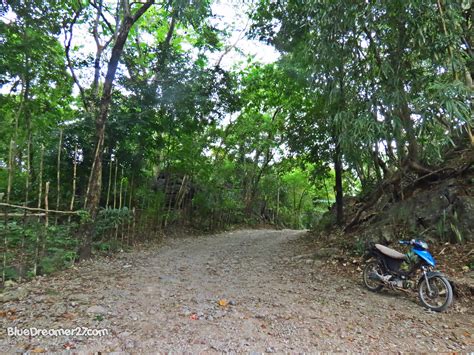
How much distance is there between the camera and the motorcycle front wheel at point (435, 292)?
152 inches

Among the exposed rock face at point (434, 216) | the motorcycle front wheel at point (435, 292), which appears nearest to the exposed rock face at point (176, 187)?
the exposed rock face at point (434, 216)

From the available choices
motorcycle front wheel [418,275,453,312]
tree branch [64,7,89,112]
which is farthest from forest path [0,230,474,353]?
tree branch [64,7,89,112]

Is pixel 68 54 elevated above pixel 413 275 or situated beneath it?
elevated above

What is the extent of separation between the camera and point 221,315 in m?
3.43

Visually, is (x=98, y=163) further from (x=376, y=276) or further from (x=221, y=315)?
(x=376, y=276)

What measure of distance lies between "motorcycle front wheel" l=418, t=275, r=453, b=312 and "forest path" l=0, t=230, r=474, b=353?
16 cm

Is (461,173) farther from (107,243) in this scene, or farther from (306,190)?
(306,190)

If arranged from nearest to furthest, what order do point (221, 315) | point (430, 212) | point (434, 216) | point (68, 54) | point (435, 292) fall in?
point (221, 315) < point (435, 292) < point (434, 216) < point (430, 212) < point (68, 54)

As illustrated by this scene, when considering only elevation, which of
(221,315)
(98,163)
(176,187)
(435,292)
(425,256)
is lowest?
(221,315)

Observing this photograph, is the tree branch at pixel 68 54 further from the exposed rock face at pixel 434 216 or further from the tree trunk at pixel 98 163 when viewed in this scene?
the exposed rock face at pixel 434 216

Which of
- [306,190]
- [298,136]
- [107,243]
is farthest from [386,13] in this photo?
[306,190]

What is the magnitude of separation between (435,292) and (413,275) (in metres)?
0.66

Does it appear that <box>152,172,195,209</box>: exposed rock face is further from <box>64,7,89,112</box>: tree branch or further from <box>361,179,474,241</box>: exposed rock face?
<box>361,179,474,241</box>: exposed rock face

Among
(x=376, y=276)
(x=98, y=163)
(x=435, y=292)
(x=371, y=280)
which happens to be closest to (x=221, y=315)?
(x=376, y=276)
